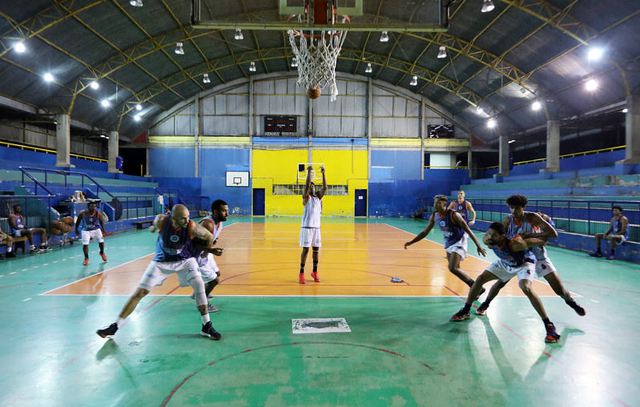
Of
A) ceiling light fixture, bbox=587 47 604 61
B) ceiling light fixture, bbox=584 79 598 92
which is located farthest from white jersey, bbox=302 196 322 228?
ceiling light fixture, bbox=584 79 598 92

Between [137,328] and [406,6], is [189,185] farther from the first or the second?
[137,328]

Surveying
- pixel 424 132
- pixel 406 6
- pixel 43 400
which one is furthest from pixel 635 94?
pixel 43 400

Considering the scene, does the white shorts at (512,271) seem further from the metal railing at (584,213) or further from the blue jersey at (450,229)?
the metal railing at (584,213)

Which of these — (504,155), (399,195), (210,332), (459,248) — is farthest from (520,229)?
(399,195)

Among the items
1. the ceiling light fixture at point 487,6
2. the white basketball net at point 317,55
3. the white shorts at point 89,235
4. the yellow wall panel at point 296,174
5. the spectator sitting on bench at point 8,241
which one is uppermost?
the ceiling light fixture at point 487,6

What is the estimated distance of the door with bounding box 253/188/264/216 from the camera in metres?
35.8

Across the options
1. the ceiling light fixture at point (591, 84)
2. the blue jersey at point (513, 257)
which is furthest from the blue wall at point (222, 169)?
the blue jersey at point (513, 257)

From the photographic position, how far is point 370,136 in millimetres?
35375

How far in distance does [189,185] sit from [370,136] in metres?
17.2

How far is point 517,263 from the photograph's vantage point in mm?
5293

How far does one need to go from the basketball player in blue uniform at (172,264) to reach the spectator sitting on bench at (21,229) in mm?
9332

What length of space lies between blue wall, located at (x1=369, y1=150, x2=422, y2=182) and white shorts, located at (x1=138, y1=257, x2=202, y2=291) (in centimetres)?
3163

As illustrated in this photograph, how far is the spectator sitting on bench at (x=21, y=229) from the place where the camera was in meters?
11.7

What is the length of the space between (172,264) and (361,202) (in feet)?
104
